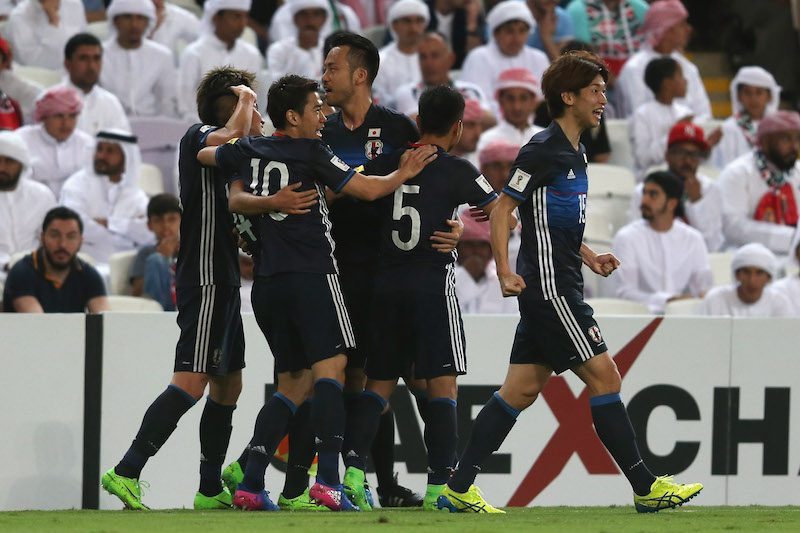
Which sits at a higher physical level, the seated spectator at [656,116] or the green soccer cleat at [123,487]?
the seated spectator at [656,116]

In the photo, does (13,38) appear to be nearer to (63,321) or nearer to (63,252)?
(63,252)

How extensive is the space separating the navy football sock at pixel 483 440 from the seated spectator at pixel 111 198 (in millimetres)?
4998

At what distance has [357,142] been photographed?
6.86m

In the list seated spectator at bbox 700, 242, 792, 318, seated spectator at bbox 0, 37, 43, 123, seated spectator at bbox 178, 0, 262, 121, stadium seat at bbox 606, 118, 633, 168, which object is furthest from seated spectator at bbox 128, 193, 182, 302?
stadium seat at bbox 606, 118, 633, 168

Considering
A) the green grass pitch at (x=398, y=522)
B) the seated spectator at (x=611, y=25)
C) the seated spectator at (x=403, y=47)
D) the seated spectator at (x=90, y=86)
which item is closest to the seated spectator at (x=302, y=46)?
the seated spectator at (x=403, y=47)

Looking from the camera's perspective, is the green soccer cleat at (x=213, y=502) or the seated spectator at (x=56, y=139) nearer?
the green soccer cleat at (x=213, y=502)

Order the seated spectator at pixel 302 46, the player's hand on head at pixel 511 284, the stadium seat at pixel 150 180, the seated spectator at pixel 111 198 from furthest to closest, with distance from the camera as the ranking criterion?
the seated spectator at pixel 302 46
the stadium seat at pixel 150 180
the seated spectator at pixel 111 198
the player's hand on head at pixel 511 284

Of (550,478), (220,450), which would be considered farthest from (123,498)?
(550,478)

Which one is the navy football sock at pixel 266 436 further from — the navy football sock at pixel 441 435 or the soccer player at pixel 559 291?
the soccer player at pixel 559 291

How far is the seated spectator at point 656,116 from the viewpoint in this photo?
13.3 m

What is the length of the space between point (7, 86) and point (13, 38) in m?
1.02

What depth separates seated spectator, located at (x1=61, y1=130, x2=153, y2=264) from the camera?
437 inches

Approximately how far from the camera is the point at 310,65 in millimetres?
13016

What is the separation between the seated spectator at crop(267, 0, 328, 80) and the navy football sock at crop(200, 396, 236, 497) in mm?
6372
